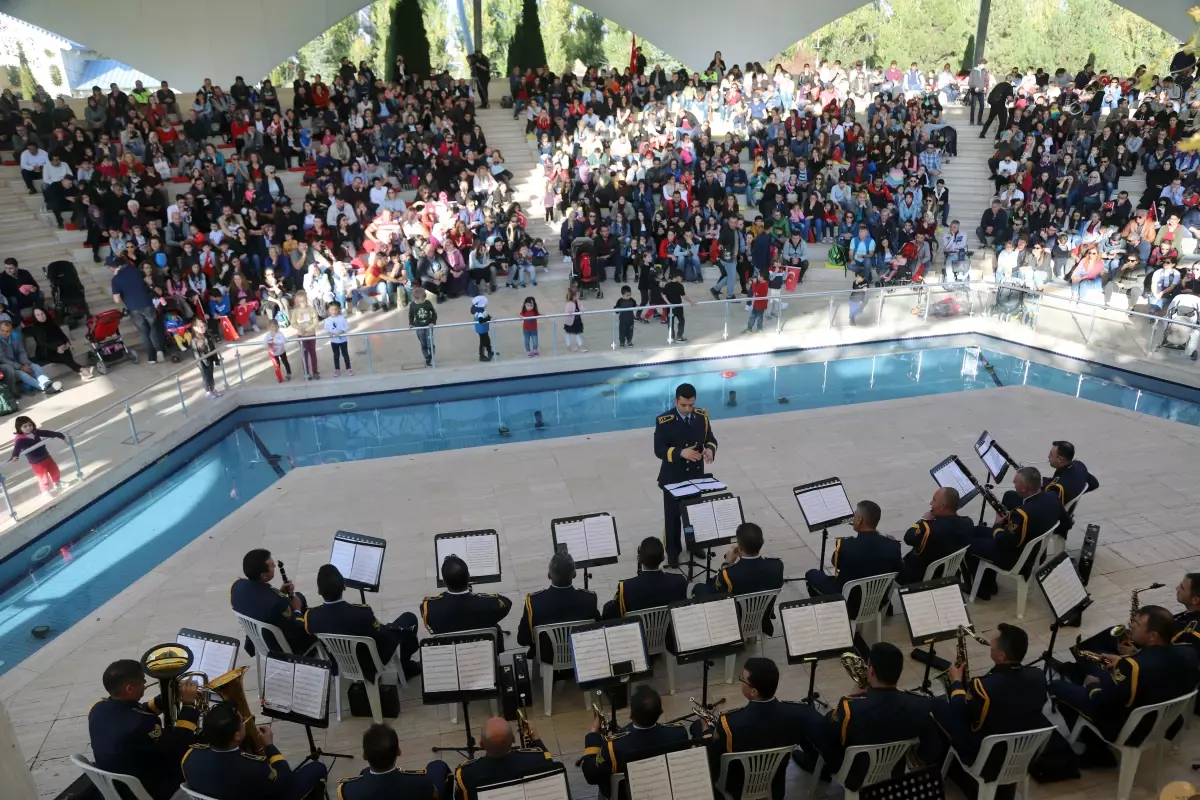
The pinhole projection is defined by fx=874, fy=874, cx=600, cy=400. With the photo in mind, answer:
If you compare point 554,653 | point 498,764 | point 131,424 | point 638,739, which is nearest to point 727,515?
point 554,653

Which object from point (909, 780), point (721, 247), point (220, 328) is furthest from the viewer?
point (721, 247)

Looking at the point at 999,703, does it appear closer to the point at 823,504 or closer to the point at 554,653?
the point at 823,504

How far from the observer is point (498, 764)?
461cm

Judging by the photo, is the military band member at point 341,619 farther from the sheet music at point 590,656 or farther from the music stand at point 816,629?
the music stand at point 816,629

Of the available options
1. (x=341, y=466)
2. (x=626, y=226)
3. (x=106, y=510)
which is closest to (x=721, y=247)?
(x=626, y=226)

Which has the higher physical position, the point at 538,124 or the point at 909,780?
the point at 538,124

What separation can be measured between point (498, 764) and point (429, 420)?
342 inches

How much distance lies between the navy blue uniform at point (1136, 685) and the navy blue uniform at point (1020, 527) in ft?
5.89

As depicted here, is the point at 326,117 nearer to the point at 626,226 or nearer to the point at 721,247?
the point at 626,226

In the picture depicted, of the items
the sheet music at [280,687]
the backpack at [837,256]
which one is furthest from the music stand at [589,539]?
the backpack at [837,256]

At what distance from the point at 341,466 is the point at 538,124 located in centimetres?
1468

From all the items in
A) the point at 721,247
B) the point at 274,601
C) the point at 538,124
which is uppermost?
the point at 538,124

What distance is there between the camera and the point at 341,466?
36.4 feet

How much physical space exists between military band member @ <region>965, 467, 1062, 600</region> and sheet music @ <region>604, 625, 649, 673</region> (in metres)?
3.42
